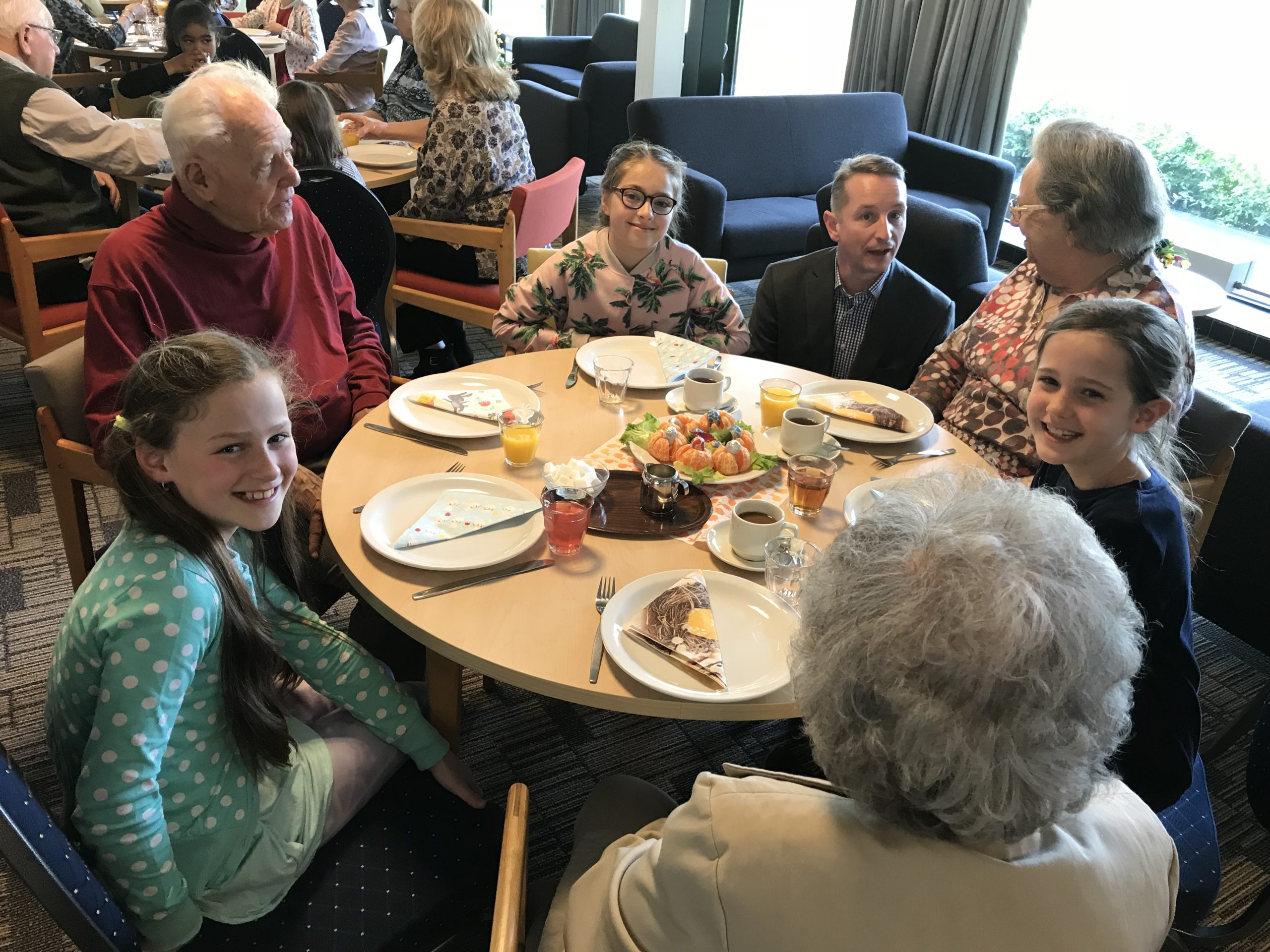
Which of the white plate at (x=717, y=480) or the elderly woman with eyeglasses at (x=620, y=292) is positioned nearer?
the white plate at (x=717, y=480)

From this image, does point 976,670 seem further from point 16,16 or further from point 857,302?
point 16,16

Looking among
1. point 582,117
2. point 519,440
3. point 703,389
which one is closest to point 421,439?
point 519,440

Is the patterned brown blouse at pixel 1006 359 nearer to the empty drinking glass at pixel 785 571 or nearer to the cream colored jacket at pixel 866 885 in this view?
the empty drinking glass at pixel 785 571

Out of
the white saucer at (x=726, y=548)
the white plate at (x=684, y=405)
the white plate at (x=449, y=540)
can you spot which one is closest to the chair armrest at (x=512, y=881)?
the white plate at (x=449, y=540)

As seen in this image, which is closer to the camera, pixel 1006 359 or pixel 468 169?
pixel 1006 359

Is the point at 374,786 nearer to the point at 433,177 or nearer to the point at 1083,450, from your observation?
the point at 1083,450

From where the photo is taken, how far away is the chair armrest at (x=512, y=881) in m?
0.89

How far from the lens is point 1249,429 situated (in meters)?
2.31

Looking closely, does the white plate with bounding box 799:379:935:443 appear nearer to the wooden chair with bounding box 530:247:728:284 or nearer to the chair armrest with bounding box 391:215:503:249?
the wooden chair with bounding box 530:247:728:284

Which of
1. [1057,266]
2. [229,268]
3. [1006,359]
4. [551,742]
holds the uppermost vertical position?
[1057,266]

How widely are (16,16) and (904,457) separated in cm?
336

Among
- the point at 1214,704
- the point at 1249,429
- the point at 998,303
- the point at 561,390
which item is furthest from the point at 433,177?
the point at 1214,704

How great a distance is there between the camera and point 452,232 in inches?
128

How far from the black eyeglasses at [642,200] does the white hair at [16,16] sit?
7.65 ft
